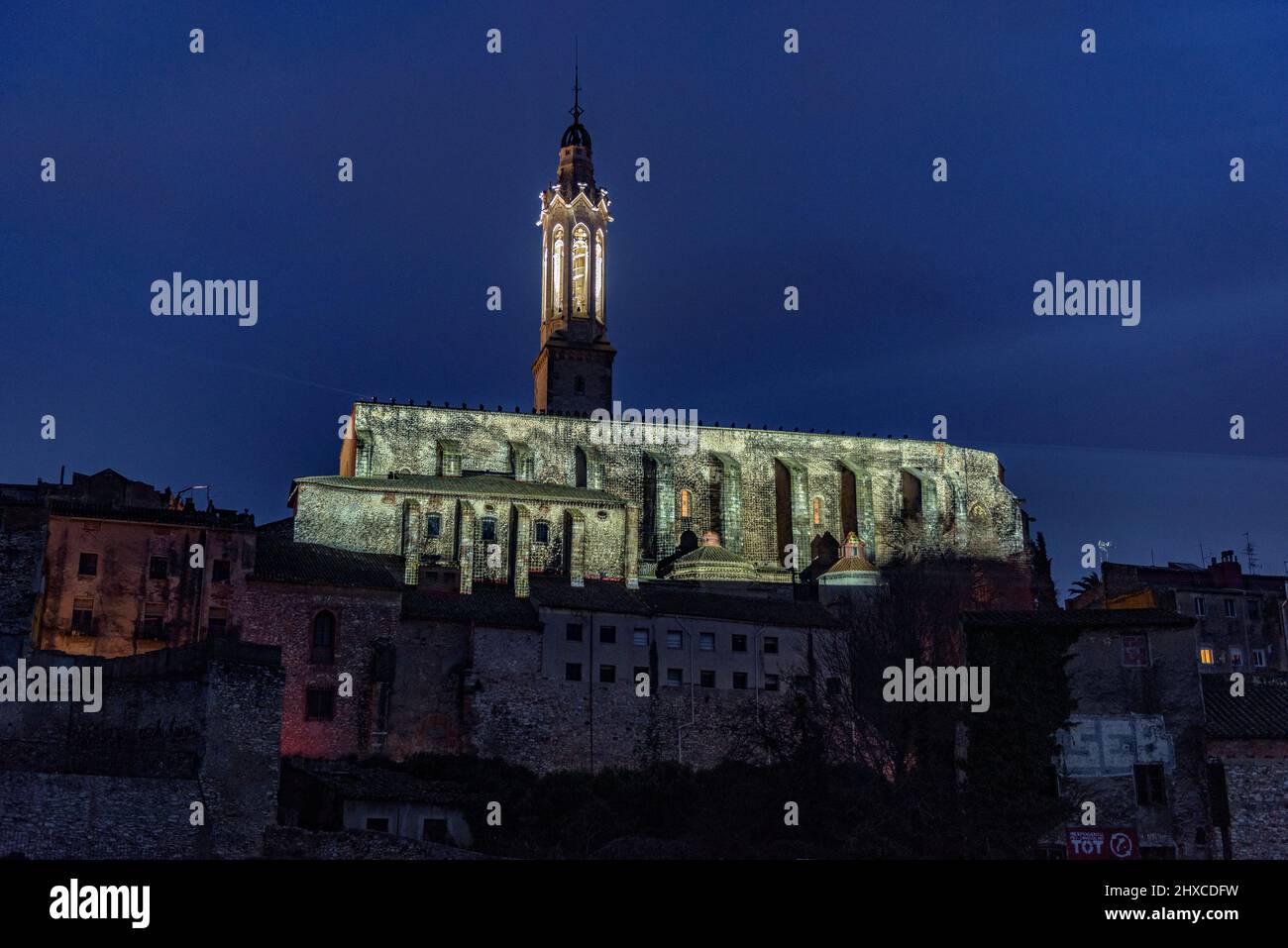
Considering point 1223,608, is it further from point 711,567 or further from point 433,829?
point 433,829

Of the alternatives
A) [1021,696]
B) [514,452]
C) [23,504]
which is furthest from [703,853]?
[514,452]

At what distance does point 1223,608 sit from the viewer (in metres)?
63.2

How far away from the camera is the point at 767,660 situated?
56.2 meters

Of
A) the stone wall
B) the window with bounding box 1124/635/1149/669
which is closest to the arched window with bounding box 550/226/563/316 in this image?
the stone wall

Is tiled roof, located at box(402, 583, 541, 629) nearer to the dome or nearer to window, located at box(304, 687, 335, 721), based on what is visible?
window, located at box(304, 687, 335, 721)

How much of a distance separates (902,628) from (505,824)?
51.7 ft

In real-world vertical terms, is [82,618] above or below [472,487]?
below

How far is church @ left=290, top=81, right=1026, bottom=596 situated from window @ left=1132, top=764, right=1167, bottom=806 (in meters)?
25.6

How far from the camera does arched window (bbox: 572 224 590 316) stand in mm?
94700

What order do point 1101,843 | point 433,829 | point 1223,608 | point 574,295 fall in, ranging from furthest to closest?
point 574,295 < point 1223,608 < point 433,829 < point 1101,843

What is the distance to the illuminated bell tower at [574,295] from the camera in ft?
301

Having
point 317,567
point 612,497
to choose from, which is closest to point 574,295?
point 612,497

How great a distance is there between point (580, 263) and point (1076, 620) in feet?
193

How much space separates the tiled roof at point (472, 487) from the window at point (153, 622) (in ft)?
39.4
